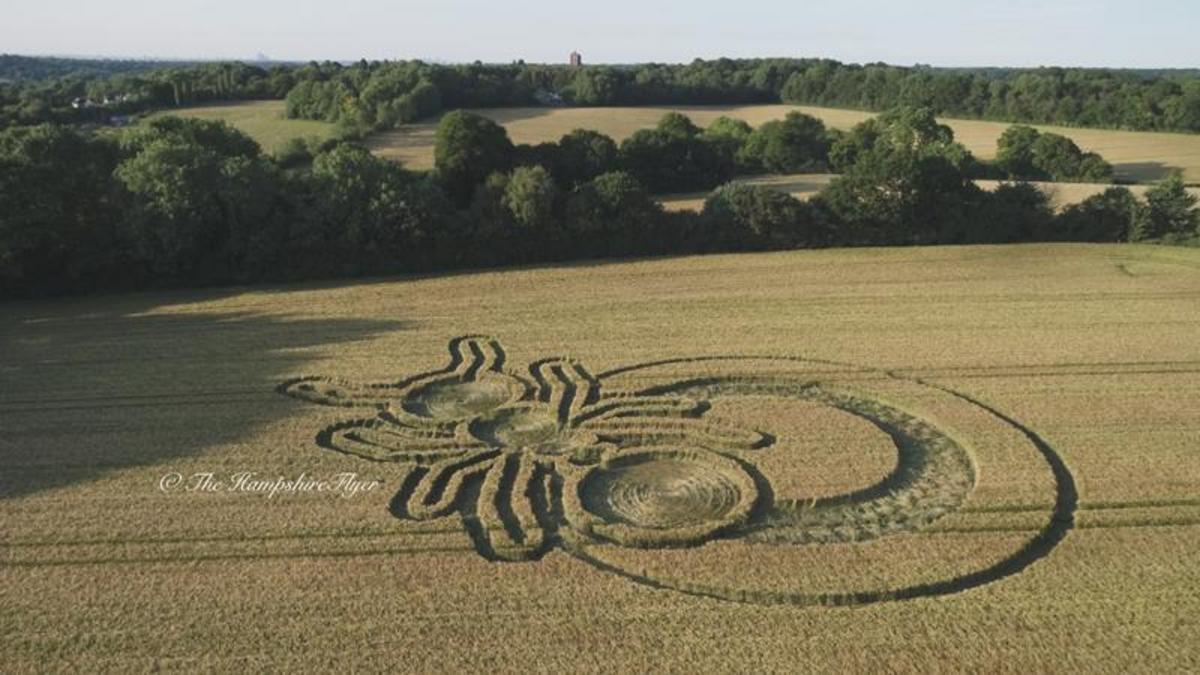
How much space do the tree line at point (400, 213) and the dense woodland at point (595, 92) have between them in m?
40.5

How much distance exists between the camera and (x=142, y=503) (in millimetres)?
22531

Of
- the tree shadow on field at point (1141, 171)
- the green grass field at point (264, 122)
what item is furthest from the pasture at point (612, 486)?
the green grass field at point (264, 122)

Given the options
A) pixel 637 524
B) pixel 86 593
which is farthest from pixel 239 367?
pixel 637 524

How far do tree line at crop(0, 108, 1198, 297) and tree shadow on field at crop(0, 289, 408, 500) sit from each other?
2854 mm

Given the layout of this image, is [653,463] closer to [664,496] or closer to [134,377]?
[664,496]

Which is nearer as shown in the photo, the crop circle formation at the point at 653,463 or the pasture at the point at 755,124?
the crop circle formation at the point at 653,463

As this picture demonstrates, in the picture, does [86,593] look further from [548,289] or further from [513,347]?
[548,289]

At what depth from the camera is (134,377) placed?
3238 centimetres

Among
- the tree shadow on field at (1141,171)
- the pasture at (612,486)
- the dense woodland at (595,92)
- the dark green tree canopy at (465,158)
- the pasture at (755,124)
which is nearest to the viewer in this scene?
the pasture at (612,486)

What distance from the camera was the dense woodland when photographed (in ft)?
327

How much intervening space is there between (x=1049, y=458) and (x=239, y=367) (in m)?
28.0

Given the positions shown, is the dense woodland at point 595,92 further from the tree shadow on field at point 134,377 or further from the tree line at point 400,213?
the tree shadow on field at point 134,377

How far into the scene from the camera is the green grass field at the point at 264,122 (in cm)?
8778

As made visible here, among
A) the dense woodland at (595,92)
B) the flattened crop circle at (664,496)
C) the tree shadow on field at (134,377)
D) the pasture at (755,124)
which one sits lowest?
the flattened crop circle at (664,496)
